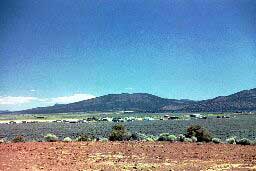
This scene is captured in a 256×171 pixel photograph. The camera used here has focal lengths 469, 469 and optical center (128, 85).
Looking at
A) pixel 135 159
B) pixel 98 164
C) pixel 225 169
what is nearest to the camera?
pixel 225 169

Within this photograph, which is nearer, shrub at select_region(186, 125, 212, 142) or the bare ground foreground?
the bare ground foreground

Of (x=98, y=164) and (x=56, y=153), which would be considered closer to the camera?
(x=98, y=164)

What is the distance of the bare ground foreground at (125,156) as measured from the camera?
23.2 metres

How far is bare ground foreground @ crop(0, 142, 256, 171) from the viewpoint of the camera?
23203 mm

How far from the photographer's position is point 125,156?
1073 inches

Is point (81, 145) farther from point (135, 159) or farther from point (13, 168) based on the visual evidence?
point (13, 168)

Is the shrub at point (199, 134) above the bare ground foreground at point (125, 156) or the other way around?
above

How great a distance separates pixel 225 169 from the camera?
22.2 metres

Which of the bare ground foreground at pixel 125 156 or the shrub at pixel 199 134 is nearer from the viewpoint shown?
the bare ground foreground at pixel 125 156

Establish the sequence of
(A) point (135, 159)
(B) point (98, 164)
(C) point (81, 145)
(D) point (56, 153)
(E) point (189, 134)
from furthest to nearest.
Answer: (E) point (189, 134)
(C) point (81, 145)
(D) point (56, 153)
(A) point (135, 159)
(B) point (98, 164)

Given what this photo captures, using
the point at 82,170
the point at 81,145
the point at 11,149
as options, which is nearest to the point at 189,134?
the point at 81,145

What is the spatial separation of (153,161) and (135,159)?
3.98 feet

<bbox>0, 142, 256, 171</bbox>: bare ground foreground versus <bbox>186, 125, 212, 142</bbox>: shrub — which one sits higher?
<bbox>186, 125, 212, 142</bbox>: shrub

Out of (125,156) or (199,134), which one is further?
(199,134)
